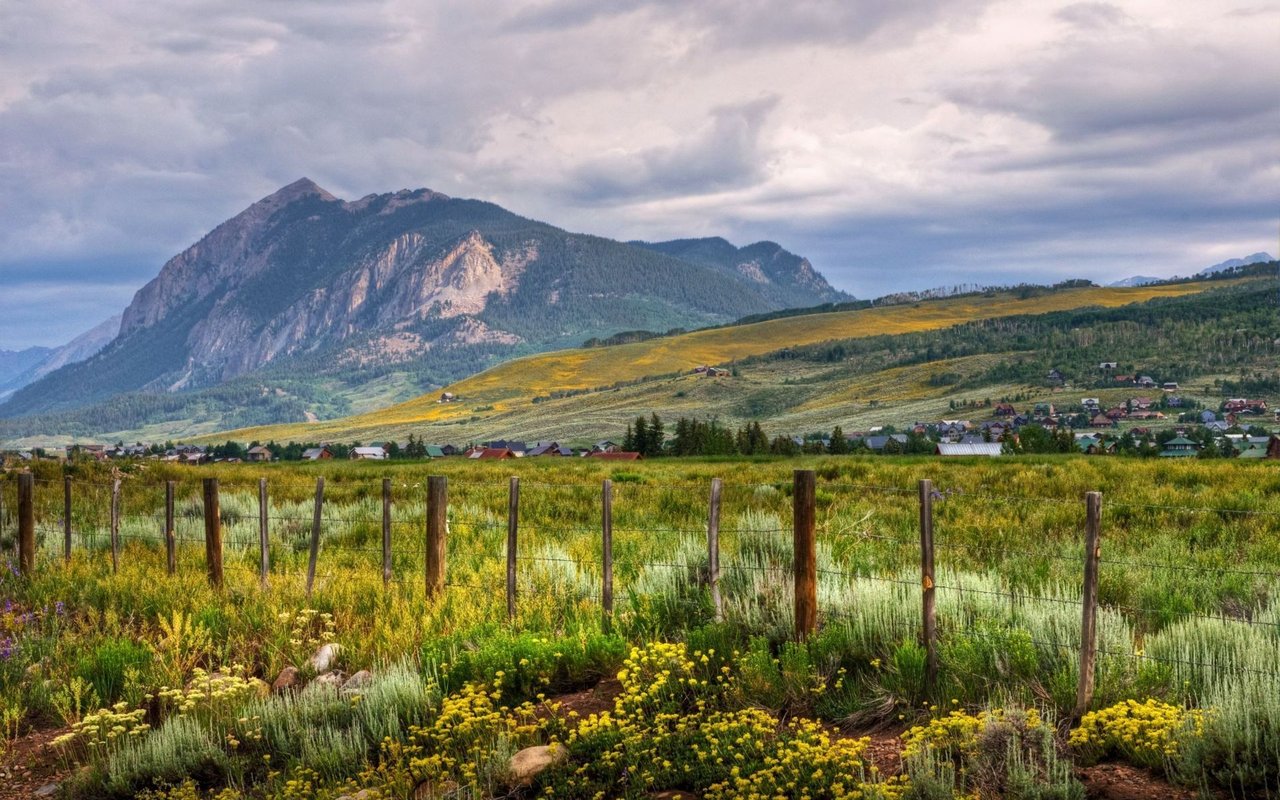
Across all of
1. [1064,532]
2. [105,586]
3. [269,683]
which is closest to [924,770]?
[269,683]

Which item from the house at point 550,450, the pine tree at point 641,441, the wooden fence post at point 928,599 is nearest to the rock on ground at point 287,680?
the wooden fence post at point 928,599

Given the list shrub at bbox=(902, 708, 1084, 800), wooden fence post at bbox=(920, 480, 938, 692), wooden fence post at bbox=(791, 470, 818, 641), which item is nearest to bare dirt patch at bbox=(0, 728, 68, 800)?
wooden fence post at bbox=(791, 470, 818, 641)

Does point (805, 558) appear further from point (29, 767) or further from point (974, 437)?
point (974, 437)

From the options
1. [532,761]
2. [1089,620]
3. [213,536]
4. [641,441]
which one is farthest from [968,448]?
[532,761]

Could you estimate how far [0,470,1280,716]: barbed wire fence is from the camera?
8.44 m

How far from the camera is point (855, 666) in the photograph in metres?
8.51

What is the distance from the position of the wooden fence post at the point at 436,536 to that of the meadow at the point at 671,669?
Answer: 358mm

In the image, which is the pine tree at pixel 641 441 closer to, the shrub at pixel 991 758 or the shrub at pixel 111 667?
the shrub at pixel 111 667

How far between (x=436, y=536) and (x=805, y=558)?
494 cm

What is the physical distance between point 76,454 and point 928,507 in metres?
35.1

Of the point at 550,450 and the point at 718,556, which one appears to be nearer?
the point at 718,556

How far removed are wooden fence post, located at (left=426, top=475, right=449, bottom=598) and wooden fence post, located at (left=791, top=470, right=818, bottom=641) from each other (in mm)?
4688

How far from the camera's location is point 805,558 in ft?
29.9

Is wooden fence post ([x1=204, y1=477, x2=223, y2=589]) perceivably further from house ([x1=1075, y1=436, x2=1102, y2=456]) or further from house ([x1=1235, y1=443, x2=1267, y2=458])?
house ([x1=1235, y1=443, x2=1267, y2=458])
